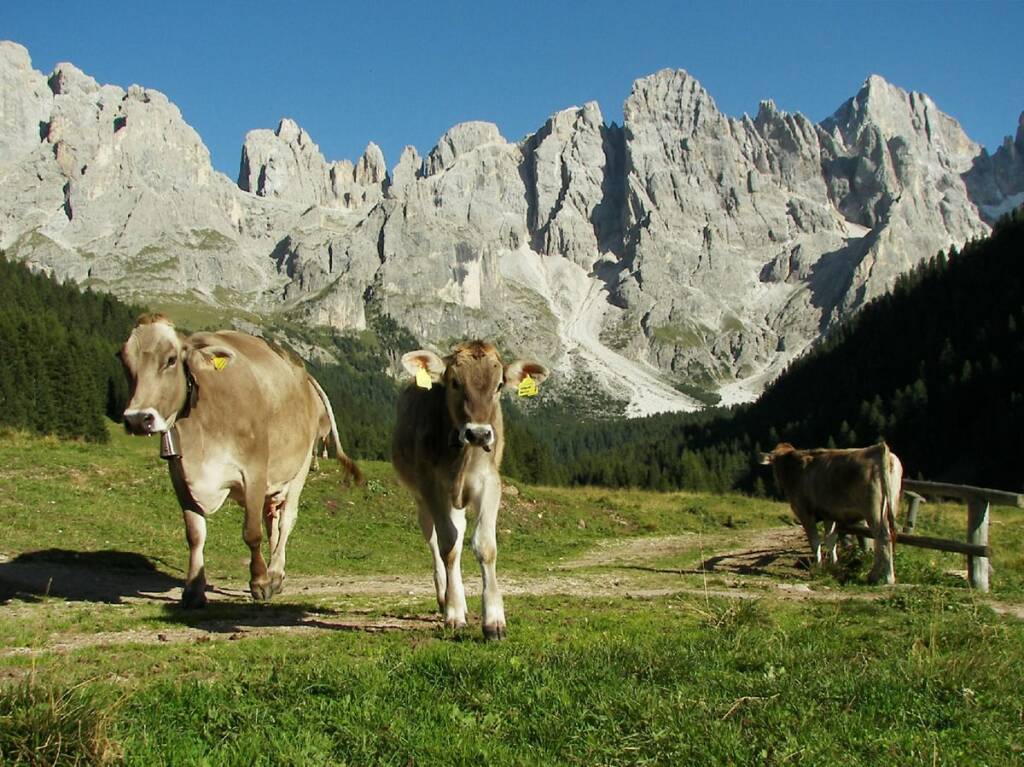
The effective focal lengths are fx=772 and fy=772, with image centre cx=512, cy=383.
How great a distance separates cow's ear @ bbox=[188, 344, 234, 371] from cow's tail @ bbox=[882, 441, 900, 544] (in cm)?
1395

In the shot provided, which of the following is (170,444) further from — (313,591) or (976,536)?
(976,536)

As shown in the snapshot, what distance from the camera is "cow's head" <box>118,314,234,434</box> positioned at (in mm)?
9406

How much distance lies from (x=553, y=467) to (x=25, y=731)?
108133 millimetres

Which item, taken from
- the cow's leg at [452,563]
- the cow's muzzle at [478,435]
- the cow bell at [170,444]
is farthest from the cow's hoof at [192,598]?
the cow's muzzle at [478,435]

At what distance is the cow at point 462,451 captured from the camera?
884cm

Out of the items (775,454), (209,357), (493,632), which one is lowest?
(493,632)

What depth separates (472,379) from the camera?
898cm

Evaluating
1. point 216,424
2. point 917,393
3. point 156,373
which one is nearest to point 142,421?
point 156,373

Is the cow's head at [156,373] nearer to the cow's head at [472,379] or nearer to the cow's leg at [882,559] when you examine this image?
the cow's head at [472,379]

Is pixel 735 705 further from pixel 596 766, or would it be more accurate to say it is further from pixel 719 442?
pixel 719 442

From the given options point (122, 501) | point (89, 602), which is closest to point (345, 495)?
point (122, 501)

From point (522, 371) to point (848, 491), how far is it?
38.7 ft

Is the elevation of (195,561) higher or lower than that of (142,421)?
lower

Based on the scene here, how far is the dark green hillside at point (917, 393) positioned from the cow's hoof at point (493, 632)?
8673 centimetres
